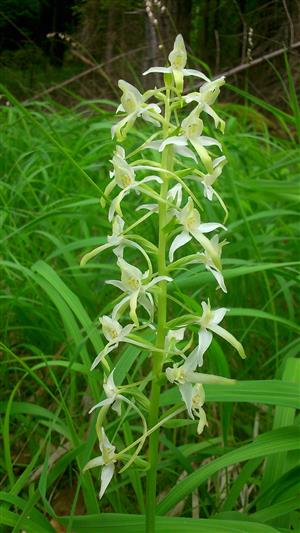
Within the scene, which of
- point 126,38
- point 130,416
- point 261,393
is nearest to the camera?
point 261,393

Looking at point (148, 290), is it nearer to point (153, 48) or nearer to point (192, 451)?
point (192, 451)

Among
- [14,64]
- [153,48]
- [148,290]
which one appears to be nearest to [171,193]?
[148,290]

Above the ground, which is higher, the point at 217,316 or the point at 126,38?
the point at 217,316

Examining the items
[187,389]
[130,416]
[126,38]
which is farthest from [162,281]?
[126,38]

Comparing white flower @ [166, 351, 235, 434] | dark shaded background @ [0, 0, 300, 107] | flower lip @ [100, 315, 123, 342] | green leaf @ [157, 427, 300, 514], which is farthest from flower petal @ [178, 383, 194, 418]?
dark shaded background @ [0, 0, 300, 107]

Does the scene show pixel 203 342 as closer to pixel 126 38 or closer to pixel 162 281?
pixel 162 281

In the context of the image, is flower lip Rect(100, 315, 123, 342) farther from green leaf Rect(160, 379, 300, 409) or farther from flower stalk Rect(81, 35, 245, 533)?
green leaf Rect(160, 379, 300, 409)
